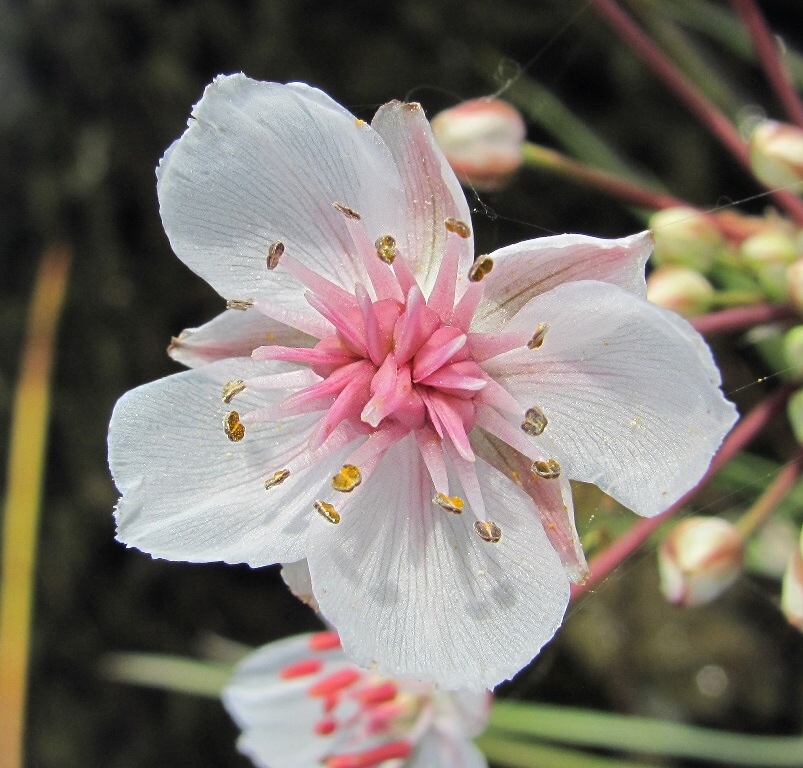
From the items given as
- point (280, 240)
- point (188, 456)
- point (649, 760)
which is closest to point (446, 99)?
point (280, 240)

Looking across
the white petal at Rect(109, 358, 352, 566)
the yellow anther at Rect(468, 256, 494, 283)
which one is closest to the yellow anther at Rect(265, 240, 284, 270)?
the white petal at Rect(109, 358, 352, 566)

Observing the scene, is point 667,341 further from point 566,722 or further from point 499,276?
point 566,722

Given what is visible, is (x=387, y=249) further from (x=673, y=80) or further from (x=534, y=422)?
(x=673, y=80)

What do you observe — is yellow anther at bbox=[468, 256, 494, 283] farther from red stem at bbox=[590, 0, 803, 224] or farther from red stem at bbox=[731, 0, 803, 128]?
red stem at bbox=[731, 0, 803, 128]

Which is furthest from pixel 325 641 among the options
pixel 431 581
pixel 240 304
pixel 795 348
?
pixel 795 348

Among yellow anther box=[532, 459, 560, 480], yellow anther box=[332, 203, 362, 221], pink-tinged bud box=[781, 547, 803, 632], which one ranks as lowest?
pink-tinged bud box=[781, 547, 803, 632]
